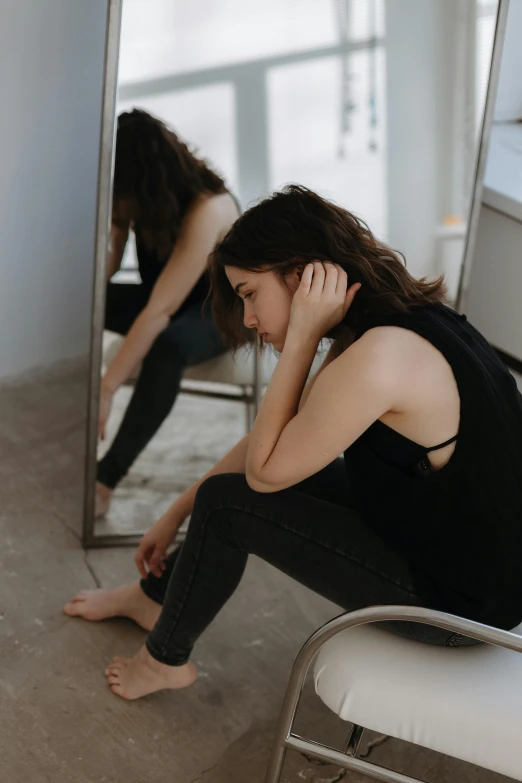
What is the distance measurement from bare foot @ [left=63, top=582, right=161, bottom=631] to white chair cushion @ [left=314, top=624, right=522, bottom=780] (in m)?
0.57

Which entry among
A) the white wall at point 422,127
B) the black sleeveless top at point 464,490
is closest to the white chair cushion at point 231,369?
the white wall at point 422,127

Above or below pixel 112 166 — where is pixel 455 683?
below

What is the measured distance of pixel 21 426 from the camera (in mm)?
2342

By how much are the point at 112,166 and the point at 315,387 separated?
2.74ft

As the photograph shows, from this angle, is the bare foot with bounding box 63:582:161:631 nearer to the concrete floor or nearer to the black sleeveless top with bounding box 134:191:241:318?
the concrete floor

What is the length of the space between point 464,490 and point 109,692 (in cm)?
79

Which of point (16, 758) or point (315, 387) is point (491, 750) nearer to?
point (315, 387)

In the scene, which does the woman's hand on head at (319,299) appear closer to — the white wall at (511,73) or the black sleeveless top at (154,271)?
the black sleeveless top at (154,271)

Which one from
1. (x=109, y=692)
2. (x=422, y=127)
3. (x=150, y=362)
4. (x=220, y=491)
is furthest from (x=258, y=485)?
(x=422, y=127)

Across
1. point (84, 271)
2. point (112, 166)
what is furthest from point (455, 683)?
point (84, 271)

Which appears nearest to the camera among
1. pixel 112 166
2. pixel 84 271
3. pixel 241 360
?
pixel 112 166

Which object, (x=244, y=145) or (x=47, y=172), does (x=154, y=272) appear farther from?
(x=47, y=172)

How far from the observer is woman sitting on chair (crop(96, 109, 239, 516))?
6.17 ft

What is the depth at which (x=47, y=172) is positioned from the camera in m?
2.32
